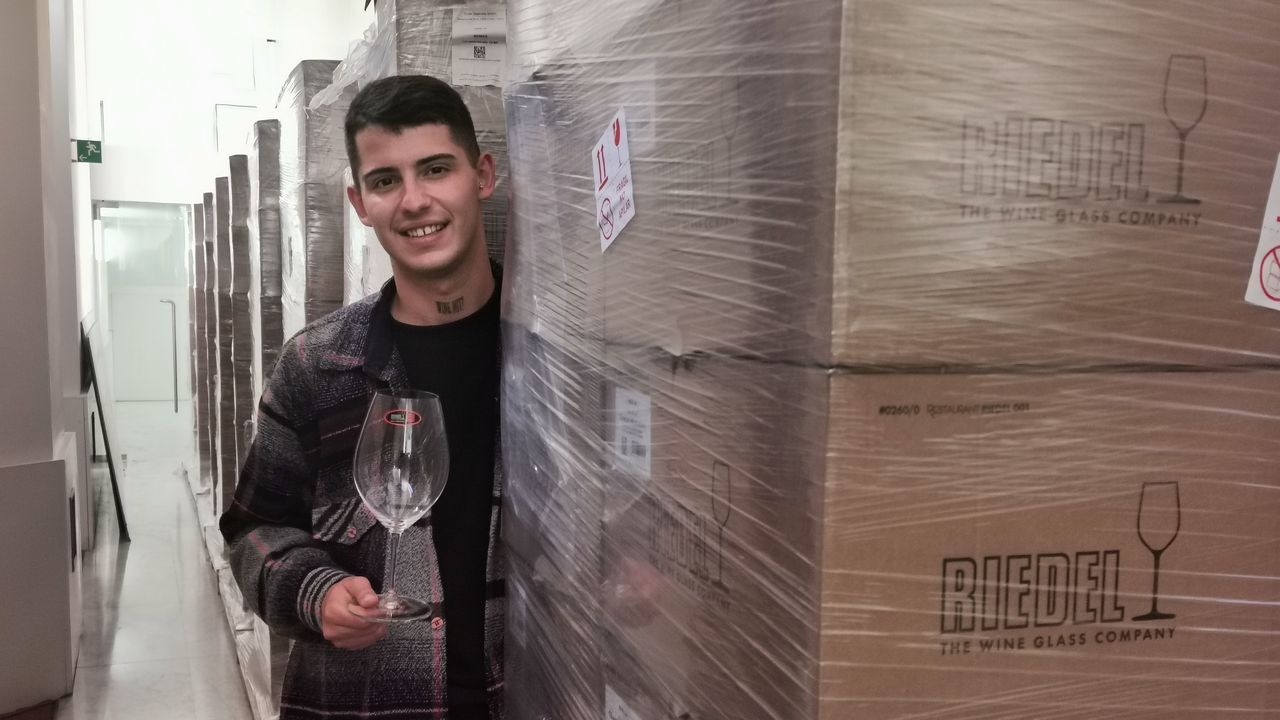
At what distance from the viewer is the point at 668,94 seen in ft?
2.51

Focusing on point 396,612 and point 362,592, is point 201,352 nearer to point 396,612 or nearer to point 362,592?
point 362,592

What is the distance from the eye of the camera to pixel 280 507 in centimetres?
156

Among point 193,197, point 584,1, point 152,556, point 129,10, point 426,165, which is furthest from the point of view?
point 193,197

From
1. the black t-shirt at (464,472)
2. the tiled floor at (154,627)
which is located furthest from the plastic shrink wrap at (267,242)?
the black t-shirt at (464,472)

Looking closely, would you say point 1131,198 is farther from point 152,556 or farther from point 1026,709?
point 152,556

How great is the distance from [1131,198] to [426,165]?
3.32 feet

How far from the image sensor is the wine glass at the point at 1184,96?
626 millimetres

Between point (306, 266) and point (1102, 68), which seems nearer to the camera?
point (1102, 68)

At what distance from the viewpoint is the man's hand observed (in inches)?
51.3

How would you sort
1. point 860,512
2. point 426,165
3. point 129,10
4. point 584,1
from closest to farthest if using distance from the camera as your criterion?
point 860,512
point 584,1
point 426,165
point 129,10

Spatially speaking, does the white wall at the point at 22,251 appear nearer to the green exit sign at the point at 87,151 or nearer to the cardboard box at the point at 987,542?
the green exit sign at the point at 87,151

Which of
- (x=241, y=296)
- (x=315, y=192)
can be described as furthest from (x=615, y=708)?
(x=241, y=296)

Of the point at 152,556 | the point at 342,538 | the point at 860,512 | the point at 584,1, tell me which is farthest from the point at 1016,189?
the point at 152,556

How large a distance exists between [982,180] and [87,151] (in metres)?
5.80
